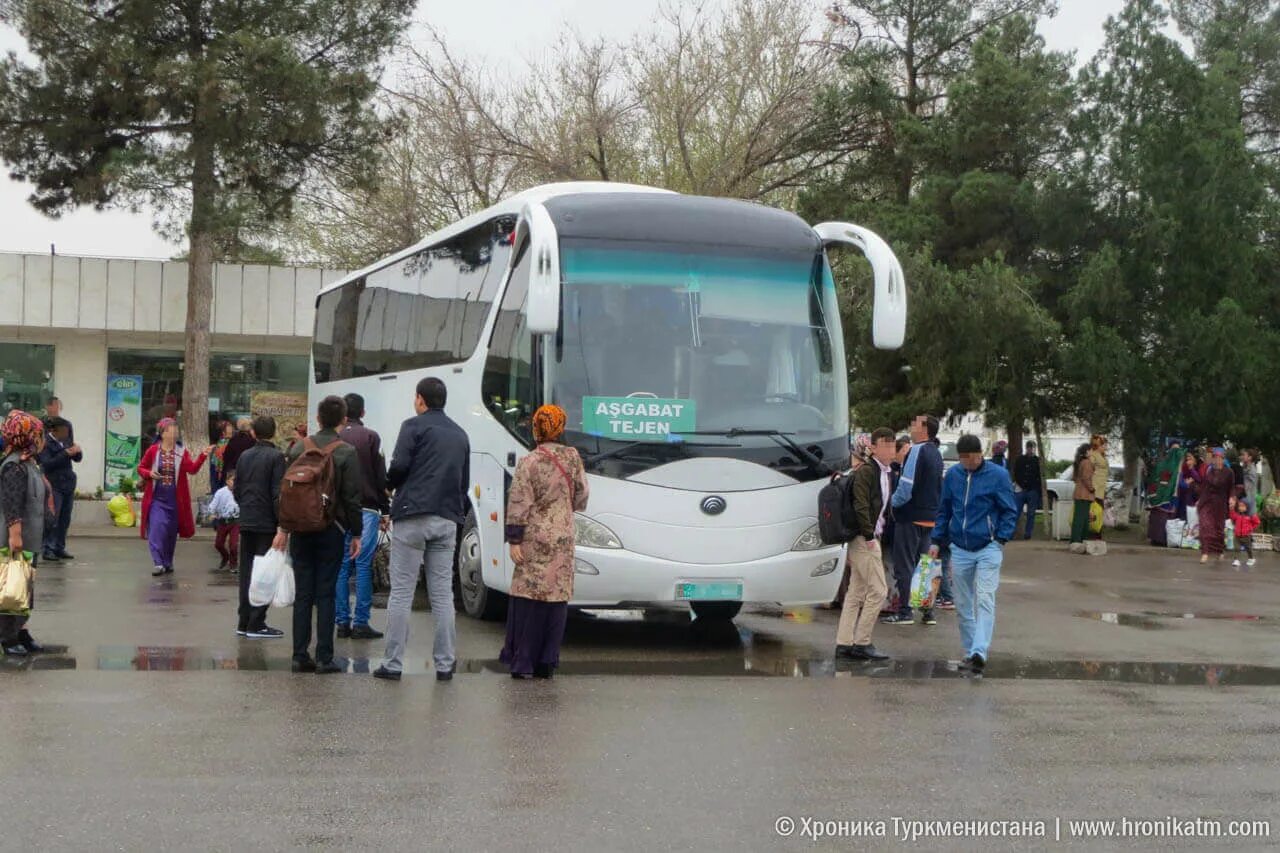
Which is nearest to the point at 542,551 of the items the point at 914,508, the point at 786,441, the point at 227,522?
the point at 786,441

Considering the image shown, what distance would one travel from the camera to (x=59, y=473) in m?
19.2

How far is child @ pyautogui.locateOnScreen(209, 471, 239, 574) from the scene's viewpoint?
18.3 m

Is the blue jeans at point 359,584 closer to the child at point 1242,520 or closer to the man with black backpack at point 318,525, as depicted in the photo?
the man with black backpack at point 318,525

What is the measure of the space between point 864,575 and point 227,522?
9.40 m

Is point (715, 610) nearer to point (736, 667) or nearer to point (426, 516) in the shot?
point (736, 667)

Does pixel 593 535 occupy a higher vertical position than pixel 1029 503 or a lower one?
higher

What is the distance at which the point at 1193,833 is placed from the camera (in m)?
6.54

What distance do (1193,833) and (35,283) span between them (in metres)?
24.9

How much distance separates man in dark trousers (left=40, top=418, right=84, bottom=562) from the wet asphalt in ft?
16.8

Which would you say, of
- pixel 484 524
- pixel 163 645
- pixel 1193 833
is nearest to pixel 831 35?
pixel 484 524

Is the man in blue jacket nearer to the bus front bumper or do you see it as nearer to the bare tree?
the bus front bumper

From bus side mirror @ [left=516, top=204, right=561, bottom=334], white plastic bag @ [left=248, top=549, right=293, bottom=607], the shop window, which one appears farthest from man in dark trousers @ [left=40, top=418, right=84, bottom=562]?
the shop window

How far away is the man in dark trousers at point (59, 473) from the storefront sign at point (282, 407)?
9.04m

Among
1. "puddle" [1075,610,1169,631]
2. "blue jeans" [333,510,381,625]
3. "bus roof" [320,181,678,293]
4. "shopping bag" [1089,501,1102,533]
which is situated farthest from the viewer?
"shopping bag" [1089,501,1102,533]
